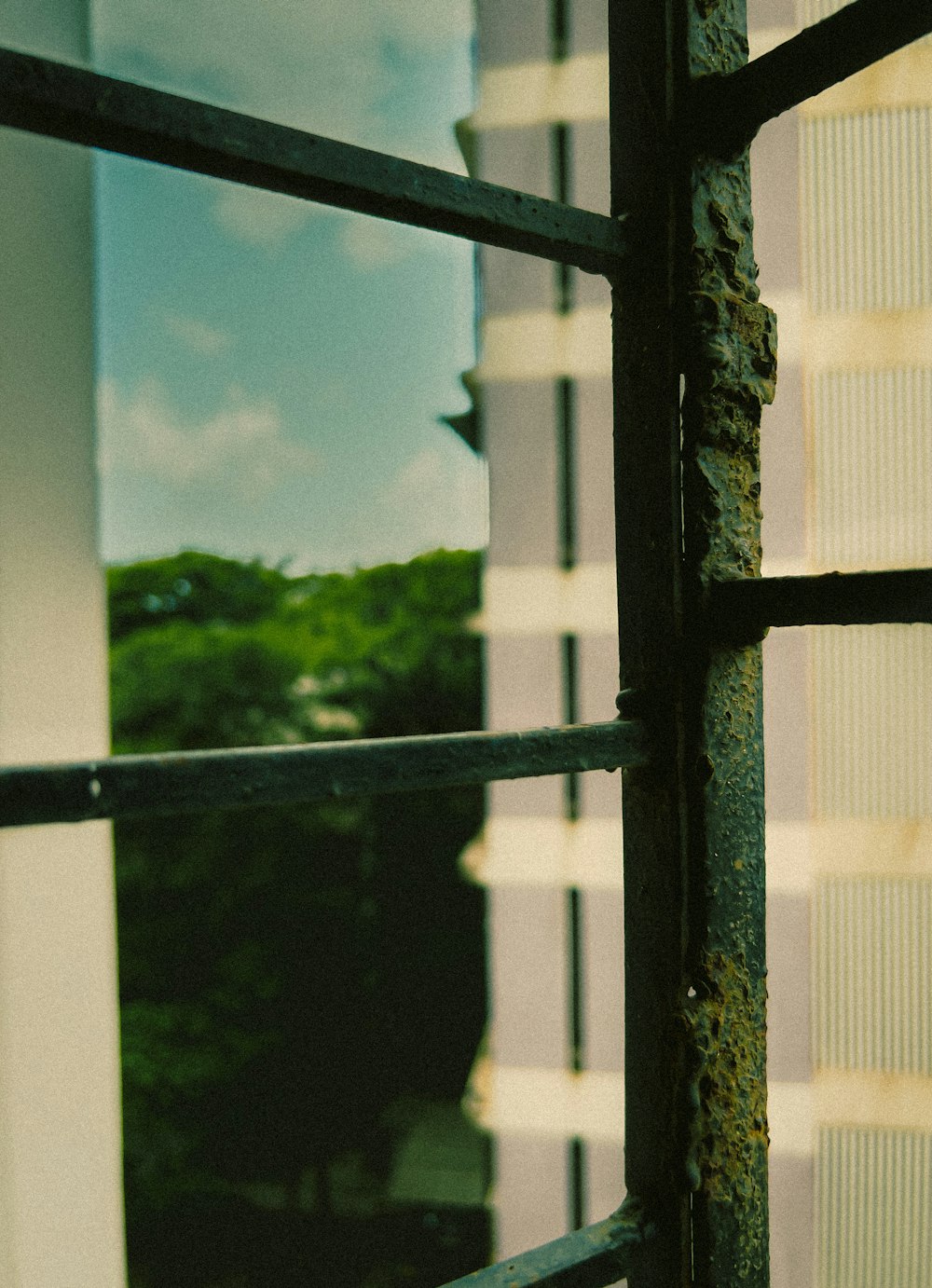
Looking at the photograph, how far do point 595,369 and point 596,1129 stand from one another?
936 mm

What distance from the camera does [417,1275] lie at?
2904 millimetres

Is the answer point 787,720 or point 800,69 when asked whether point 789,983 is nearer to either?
point 787,720

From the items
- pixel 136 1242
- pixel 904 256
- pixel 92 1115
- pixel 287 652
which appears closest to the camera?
pixel 904 256

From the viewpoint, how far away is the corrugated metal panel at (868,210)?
87 centimetres

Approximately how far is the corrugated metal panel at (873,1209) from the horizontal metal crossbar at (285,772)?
0.66 metres

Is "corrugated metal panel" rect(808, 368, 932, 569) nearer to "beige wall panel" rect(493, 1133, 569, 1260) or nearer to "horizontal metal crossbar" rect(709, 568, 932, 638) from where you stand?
"horizontal metal crossbar" rect(709, 568, 932, 638)

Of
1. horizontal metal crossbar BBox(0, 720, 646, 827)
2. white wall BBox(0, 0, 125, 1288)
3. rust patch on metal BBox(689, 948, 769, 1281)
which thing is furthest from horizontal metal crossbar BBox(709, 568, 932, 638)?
white wall BBox(0, 0, 125, 1288)

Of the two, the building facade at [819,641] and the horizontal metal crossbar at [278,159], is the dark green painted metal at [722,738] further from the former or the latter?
the building facade at [819,641]

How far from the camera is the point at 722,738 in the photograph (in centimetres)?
60

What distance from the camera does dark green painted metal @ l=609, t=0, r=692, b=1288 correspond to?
60 cm

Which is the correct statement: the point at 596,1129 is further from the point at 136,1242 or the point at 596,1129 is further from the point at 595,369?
the point at 136,1242

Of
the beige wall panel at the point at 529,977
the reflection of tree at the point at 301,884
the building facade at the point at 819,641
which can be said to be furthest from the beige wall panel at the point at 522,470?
the reflection of tree at the point at 301,884

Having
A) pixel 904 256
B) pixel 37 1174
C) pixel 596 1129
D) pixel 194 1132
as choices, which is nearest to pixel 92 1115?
pixel 37 1174

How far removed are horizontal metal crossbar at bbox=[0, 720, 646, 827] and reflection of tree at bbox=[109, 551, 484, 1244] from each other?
3.08 metres
